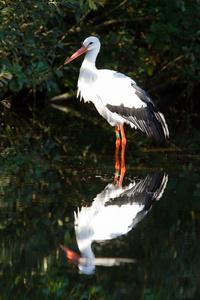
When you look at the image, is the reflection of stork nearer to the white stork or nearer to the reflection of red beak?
the reflection of red beak

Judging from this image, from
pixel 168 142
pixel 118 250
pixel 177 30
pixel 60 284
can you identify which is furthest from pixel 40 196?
pixel 177 30

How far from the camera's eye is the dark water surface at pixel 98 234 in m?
3.68

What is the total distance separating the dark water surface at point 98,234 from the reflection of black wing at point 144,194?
0.01 metres

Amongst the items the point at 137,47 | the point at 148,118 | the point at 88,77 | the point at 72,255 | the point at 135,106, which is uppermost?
the point at 137,47

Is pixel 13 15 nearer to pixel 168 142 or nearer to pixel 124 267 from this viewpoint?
pixel 168 142

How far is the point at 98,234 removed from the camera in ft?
15.4

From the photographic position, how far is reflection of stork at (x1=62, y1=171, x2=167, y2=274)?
4289 mm

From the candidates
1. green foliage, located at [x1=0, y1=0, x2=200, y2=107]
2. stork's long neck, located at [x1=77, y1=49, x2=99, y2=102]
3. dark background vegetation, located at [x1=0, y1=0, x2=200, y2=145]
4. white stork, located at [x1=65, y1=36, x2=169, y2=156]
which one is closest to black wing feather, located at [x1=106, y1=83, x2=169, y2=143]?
white stork, located at [x1=65, y1=36, x2=169, y2=156]

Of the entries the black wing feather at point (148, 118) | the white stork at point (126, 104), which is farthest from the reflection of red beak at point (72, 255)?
the black wing feather at point (148, 118)

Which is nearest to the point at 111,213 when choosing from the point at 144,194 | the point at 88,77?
the point at 144,194

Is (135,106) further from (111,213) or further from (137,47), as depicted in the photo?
(137,47)

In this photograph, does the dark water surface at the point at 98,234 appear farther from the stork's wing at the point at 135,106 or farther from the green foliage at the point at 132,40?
the green foliage at the point at 132,40

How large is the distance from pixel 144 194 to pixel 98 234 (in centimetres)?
147

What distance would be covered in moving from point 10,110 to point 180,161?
7.54 metres
